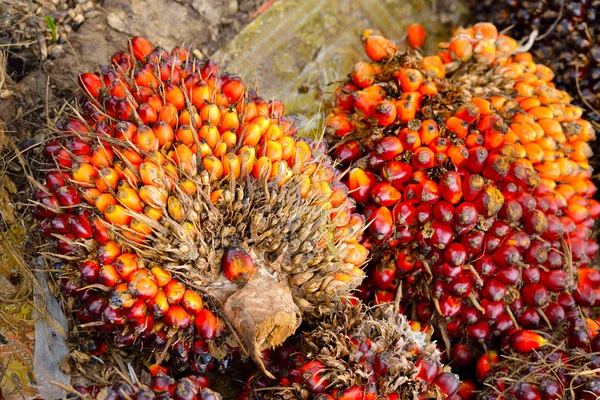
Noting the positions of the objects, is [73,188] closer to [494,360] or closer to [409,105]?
[409,105]

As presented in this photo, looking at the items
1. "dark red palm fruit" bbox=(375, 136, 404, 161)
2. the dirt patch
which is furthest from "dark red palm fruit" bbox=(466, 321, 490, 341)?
the dirt patch

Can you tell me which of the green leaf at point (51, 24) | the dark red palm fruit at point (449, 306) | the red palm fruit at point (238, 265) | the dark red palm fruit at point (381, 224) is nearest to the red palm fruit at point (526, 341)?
the dark red palm fruit at point (449, 306)

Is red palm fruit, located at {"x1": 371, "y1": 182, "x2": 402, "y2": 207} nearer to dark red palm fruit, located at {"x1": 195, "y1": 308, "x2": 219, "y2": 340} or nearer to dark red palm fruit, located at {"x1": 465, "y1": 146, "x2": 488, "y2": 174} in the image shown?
dark red palm fruit, located at {"x1": 465, "y1": 146, "x2": 488, "y2": 174}

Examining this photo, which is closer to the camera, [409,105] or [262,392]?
[262,392]

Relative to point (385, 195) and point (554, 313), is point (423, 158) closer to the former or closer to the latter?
point (385, 195)

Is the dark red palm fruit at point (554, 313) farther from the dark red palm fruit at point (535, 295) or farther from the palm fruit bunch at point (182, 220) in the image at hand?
the palm fruit bunch at point (182, 220)

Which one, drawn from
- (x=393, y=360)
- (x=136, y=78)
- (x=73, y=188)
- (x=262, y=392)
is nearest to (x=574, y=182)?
(x=393, y=360)
